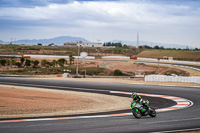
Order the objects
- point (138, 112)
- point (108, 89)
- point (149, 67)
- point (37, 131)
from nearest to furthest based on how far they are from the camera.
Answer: point (37, 131)
point (138, 112)
point (108, 89)
point (149, 67)

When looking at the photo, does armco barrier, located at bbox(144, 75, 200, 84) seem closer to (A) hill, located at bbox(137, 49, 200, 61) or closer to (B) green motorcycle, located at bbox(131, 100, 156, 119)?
(B) green motorcycle, located at bbox(131, 100, 156, 119)

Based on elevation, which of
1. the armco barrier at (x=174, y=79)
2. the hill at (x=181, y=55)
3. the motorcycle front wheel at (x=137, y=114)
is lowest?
the motorcycle front wheel at (x=137, y=114)

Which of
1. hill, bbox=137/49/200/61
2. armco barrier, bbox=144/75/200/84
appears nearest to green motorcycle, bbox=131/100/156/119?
armco barrier, bbox=144/75/200/84

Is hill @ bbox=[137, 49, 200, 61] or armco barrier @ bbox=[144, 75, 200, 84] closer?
armco barrier @ bbox=[144, 75, 200, 84]

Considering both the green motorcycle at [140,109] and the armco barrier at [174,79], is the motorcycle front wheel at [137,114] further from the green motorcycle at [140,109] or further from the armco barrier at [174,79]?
the armco barrier at [174,79]

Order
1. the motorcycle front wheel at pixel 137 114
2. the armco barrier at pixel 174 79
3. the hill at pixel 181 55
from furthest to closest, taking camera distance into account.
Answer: the hill at pixel 181 55 → the armco barrier at pixel 174 79 → the motorcycle front wheel at pixel 137 114

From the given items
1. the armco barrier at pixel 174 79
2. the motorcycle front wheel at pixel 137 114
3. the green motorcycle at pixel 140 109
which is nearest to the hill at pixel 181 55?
the armco barrier at pixel 174 79

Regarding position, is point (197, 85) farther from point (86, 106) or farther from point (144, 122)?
point (144, 122)

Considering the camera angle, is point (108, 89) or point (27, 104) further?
point (108, 89)

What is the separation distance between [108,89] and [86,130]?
2060cm

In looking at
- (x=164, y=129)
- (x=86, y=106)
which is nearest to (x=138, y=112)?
(x=164, y=129)

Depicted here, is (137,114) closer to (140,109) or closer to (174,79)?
(140,109)

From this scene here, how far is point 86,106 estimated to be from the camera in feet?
71.5

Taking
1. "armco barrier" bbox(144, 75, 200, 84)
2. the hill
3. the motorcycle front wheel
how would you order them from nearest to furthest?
the motorcycle front wheel < "armco barrier" bbox(144, 75, 200, 84) < the hill
